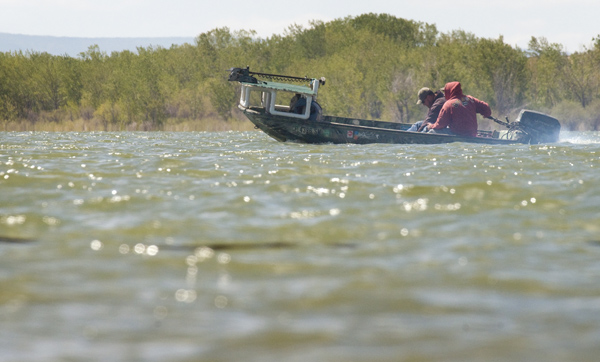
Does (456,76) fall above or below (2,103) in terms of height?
above

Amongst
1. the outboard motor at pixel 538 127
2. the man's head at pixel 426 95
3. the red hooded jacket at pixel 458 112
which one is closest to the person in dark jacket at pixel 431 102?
the man's head at pixel 426 95

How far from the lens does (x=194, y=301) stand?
14.9 ft

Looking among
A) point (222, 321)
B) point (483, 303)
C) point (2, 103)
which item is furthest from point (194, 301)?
point (2, 103)

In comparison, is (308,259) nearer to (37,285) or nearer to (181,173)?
(37,285)

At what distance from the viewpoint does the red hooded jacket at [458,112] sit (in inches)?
755

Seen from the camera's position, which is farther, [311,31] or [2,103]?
[311,31]

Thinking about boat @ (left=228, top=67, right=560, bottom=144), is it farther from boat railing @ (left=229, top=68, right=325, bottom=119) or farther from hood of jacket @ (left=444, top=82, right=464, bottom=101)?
hood of jacket @ (left=444, top=82, right=464, bottom=101)

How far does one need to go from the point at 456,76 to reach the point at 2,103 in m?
23.8

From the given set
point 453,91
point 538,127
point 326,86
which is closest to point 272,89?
point 453,91

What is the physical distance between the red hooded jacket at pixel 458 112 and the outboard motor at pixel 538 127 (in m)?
1.43

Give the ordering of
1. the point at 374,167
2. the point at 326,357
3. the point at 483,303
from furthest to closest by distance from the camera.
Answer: the point at 374,167 → the point at 483,303 → the point at 326,357

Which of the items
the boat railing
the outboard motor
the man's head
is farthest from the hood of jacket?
the boat railing

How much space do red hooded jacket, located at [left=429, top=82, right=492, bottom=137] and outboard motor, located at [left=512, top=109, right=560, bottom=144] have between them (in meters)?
1.43

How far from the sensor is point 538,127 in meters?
20.4
